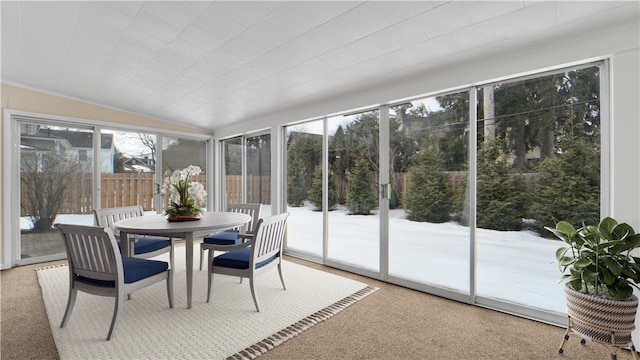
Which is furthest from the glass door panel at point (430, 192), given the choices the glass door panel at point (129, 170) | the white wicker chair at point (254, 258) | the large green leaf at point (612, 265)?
the glass door panel at point (129, 170)

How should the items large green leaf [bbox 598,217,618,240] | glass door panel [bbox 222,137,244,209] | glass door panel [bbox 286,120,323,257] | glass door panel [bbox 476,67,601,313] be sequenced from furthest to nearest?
glass door panel [bbox 222,137,244,209] → glass door panel [bbox 286,120,323,257] → glass door panel [bbox 476,67,601,313] → large green leaf [bbox 598,217,618,240]

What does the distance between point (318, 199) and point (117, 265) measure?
2669 mm

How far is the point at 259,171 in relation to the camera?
5.23m

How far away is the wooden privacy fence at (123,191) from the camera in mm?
4410

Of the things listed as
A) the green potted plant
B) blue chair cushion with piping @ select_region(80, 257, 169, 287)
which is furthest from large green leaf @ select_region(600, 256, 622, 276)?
blue chair cushion with piping @ select_region(80, 257, 169, 287)

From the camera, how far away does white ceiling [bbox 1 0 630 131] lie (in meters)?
2.03

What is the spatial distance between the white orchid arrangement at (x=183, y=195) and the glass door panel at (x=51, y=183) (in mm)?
2460

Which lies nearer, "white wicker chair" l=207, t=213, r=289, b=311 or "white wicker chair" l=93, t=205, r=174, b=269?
"white wicker chair" l=207, t=213, r=289, b=311

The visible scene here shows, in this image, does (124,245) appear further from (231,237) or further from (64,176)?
(64,176)

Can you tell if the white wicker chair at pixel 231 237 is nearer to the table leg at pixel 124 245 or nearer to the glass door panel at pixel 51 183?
the table leg at pixel 124 245

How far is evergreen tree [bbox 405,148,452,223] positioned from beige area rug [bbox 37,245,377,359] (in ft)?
3.42

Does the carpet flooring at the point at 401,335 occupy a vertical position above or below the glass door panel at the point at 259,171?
below

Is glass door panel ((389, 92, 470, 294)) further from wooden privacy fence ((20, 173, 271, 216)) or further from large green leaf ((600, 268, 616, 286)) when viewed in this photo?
wooden privacy fence ((20, 173, 271, 216))

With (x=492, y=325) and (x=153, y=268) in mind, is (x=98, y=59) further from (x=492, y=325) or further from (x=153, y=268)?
(x=492, y=325)
